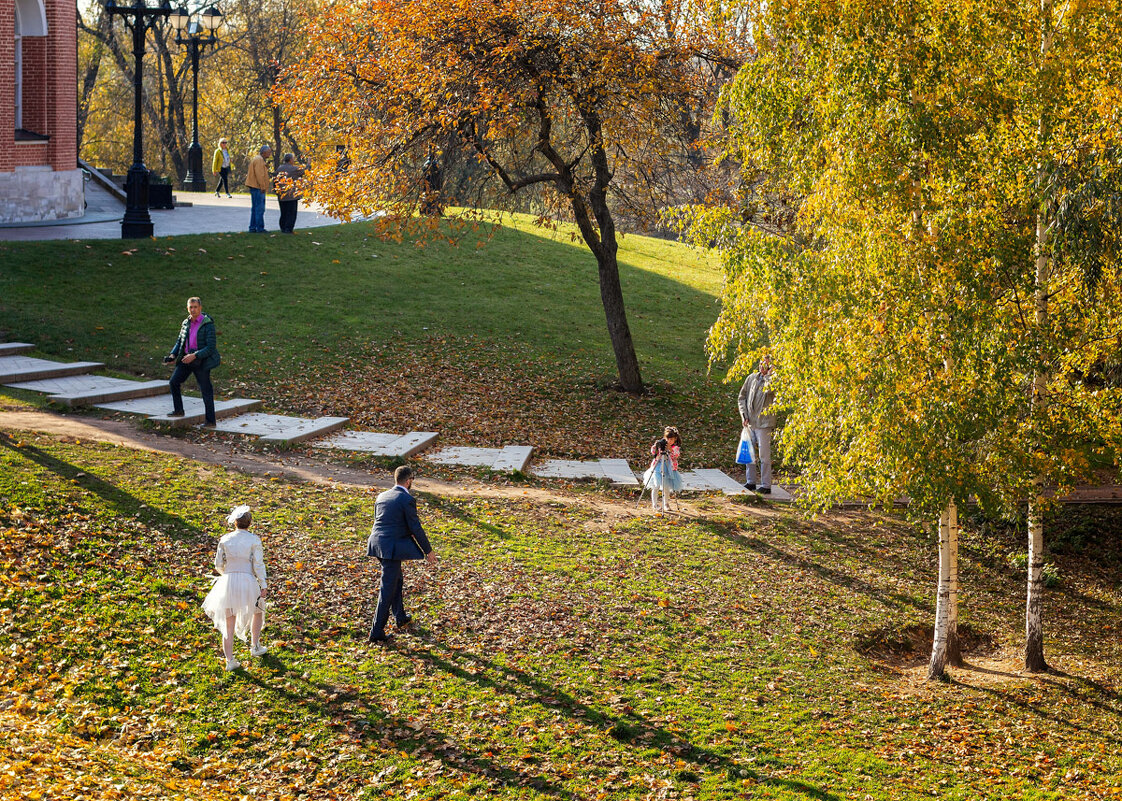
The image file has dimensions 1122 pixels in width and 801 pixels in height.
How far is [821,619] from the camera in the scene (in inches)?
432

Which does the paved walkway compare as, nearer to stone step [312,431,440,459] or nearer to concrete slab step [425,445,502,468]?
stone step [312,431,440,459]

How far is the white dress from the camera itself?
8336mm

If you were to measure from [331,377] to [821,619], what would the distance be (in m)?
10.8

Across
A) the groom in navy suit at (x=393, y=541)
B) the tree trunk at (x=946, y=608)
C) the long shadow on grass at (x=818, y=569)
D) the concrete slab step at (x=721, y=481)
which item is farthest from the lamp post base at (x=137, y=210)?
the tree trunk at (x=946, y=608)

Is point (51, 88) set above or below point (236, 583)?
above

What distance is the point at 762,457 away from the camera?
1508 cm

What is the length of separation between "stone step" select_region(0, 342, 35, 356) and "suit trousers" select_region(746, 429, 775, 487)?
12.3 m

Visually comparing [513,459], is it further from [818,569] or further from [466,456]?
[818,569]

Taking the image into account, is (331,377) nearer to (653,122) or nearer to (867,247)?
(653,122)

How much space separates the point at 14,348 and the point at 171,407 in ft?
12.1

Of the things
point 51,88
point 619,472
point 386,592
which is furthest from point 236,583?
point 51,88

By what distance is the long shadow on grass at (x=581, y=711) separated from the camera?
7.62 m

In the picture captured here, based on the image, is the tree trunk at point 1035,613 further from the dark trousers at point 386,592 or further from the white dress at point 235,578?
the white dress at point 235,578

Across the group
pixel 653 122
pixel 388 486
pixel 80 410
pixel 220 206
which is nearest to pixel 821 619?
pixel 388 486
